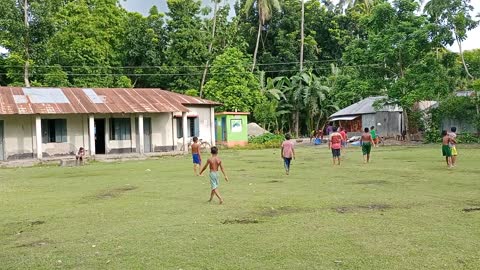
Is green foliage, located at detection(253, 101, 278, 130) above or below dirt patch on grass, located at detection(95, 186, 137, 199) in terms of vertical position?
above

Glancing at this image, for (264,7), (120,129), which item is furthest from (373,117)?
(120,129)

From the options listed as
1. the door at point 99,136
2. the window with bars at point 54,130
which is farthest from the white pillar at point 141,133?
the window with bars at point 54,130

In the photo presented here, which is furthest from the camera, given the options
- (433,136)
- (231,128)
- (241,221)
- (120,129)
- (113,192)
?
(231,128)

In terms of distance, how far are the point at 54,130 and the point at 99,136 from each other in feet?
9.09

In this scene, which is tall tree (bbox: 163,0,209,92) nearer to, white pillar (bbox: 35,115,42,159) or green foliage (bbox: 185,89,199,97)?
green foliage (bbox: 185,89,199,97)

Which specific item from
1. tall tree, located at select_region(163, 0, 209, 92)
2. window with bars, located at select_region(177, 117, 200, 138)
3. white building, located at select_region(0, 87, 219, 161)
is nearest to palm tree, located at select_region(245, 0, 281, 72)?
tall tree, located at select_region(163, 0, 209, 92)

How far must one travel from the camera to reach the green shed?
3250 cm

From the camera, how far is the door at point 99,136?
27656mm

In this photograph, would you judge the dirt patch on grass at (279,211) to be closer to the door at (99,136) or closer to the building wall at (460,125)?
the door at (99,136)

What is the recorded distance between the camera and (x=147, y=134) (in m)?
28.7

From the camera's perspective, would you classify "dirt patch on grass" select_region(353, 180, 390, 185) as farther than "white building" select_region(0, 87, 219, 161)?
No

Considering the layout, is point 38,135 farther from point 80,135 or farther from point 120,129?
point 120,129

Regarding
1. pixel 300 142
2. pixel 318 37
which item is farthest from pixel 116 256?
pixel 318 37

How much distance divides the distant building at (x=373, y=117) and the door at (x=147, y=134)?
655 inches
